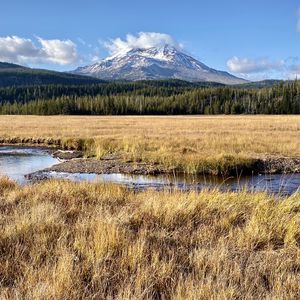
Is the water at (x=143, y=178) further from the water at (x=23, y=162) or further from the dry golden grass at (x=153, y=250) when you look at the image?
the dry golden grass at (x=153, y=250)

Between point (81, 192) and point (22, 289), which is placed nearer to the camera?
point (22, 289)

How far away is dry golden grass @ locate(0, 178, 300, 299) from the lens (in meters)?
4.52

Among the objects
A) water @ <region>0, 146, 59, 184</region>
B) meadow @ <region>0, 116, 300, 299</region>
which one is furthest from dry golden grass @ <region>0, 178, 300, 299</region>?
water @ <region>0, 146, 59, 184</region>

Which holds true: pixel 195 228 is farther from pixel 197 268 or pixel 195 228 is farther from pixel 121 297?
pixel 121 297

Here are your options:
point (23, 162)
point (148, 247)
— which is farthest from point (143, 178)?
point (148, 247)

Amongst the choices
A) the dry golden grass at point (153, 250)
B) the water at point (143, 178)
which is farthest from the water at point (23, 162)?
the dry golden grass at point (153, 250)

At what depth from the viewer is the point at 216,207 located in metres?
8.36

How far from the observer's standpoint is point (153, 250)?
18.2ft

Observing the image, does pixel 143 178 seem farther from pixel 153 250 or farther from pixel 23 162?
pixel 153 250

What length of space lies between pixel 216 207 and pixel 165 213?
3.88 feet

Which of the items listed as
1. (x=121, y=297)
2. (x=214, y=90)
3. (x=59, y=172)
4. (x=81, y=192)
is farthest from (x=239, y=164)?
(x=214, y=90)

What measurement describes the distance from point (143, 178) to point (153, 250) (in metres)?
16.4

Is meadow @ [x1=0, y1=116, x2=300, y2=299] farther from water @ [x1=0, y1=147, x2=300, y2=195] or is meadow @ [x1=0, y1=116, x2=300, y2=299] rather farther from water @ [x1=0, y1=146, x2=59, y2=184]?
water @ [x1=0, y1=146, x2=59, y2=184]

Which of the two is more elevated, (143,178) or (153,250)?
(153,250)
